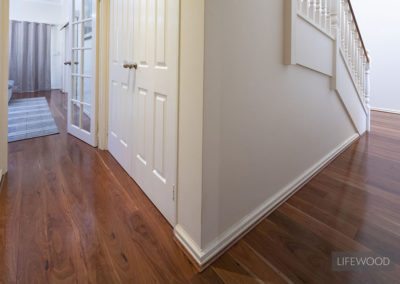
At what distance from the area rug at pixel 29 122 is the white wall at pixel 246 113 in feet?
8.97

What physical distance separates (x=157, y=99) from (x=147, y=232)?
747 millimetres

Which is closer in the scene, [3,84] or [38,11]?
[3,84]

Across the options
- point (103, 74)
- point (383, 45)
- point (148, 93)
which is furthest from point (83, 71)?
point (383, 45)

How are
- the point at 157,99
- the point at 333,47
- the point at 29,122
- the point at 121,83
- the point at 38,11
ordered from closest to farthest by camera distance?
the point at 157,99, the point at 121,83, the point at 333,47, the point at 29,122, the point at 38,11

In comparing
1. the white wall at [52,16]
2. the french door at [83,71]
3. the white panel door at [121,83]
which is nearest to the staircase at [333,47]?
the white panel door at [121,83]

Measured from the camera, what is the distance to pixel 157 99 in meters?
1.43

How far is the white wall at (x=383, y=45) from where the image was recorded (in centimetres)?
463

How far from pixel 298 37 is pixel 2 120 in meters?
2.26

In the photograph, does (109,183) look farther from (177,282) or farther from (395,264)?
(395,264)

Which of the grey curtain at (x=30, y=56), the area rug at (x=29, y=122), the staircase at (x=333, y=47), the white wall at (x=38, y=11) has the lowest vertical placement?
the area rug at (x=29, y=122)

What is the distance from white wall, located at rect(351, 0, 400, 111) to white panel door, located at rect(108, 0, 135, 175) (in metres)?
5.17

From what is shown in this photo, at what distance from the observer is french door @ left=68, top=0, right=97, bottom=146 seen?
2.62m

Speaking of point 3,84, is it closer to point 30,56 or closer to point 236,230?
point 236,230

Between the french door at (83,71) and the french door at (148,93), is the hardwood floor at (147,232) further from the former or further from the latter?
the french door at (83,71)
